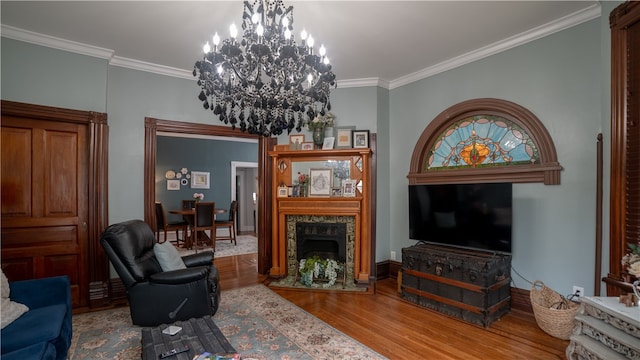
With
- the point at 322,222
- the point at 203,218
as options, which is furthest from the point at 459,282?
the point at 203,218

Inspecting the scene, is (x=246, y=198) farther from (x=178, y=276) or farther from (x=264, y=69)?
(x=264, y=69)

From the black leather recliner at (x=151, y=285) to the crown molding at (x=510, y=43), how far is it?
3.67 meters

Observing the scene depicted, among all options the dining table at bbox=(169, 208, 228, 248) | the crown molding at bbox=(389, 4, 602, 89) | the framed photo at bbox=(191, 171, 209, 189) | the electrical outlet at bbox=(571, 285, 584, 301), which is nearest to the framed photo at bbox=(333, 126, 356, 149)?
the crown molding at bbox=(389, 4, 602, 89)

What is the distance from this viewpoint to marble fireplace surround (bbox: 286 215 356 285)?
4.19 m

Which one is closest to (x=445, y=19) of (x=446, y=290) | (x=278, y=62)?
(x=278, y=62)

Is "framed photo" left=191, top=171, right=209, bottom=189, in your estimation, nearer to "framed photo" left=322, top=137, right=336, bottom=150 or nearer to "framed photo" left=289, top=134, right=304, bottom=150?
"framed photo" left=289, top=134, right=304, bottom=150

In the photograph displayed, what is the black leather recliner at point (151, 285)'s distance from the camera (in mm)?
2750

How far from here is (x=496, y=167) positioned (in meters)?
3.40

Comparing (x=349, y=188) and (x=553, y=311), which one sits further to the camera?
(x=349, y=188)

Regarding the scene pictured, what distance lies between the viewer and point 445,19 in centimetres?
286

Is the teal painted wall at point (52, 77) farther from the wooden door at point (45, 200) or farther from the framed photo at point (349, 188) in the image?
the framed photo at point (349, 188)

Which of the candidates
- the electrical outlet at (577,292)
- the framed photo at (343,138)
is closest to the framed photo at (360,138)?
the framed photo at (343,138)

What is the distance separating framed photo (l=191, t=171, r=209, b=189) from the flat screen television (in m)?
6.28

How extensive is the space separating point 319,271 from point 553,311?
2577mm
